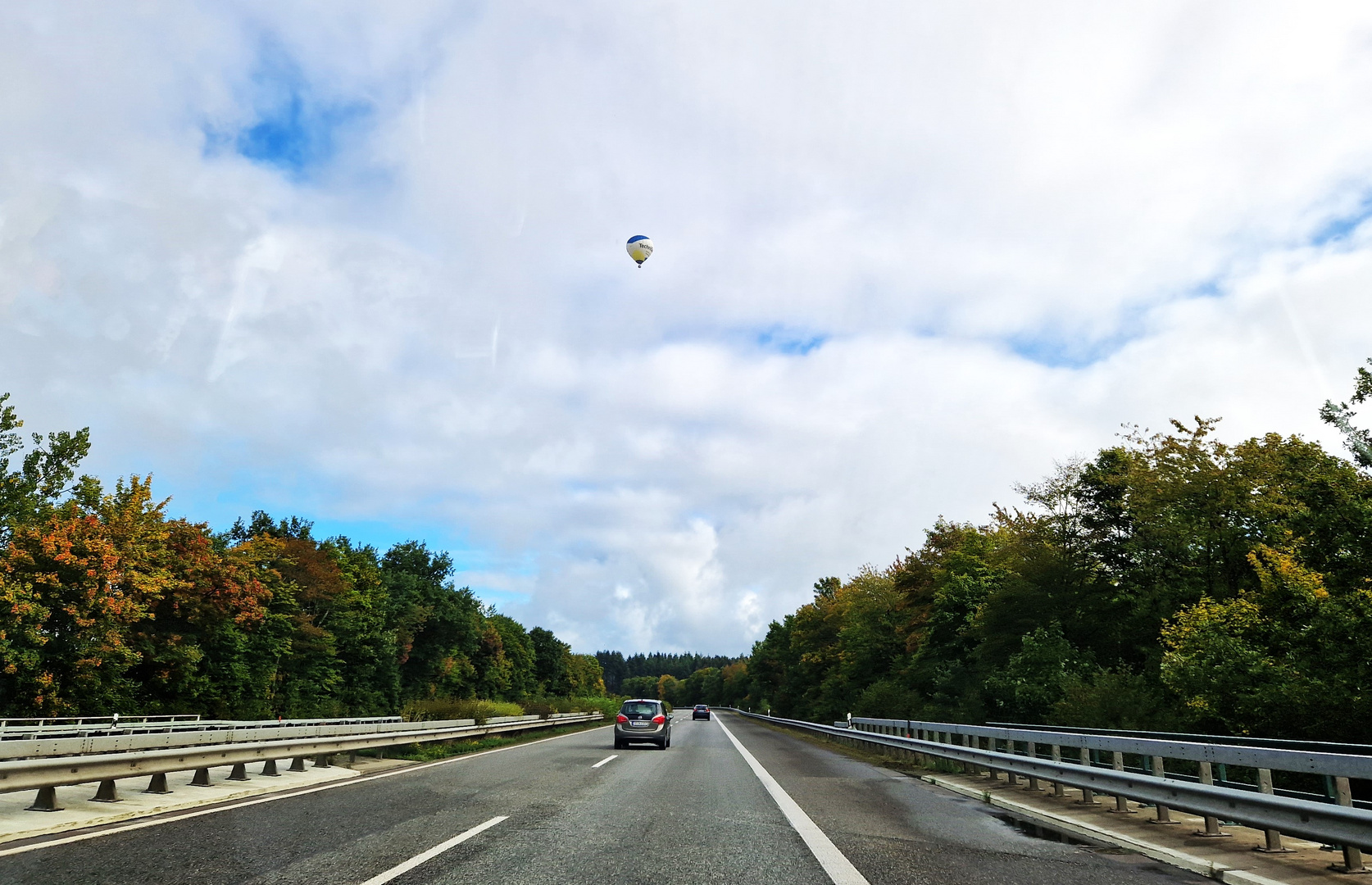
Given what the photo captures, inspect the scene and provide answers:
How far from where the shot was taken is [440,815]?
→ 8.79 metres

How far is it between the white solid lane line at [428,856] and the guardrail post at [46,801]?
4.53m

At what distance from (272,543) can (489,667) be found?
52587 millimetres

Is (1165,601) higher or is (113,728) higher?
(1165,601)

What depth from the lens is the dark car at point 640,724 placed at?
23.4 m

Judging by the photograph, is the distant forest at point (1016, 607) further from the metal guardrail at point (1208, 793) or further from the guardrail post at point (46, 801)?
the guardrail post at point (46, 801)

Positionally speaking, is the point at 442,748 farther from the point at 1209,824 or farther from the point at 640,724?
the point at 1209,824

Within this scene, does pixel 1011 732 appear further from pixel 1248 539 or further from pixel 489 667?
pixel 489 667

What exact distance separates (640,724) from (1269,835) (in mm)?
18706

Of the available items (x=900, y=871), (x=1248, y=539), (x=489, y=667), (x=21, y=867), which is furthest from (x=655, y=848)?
(x=489, y=667)

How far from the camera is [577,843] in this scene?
23.4ft

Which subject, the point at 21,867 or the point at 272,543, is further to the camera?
the point at 272,543

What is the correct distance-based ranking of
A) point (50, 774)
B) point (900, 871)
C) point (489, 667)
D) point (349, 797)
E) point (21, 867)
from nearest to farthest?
point (21, 867) → point (900, 871) → point (50, 774) → point (349, 797) → point (489, 667)

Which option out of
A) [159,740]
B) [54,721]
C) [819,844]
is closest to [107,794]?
[159,740]

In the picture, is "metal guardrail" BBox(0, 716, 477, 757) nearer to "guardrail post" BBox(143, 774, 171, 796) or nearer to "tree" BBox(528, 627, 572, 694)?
"guardrail post" BBox(143, 774, 171, 796)
